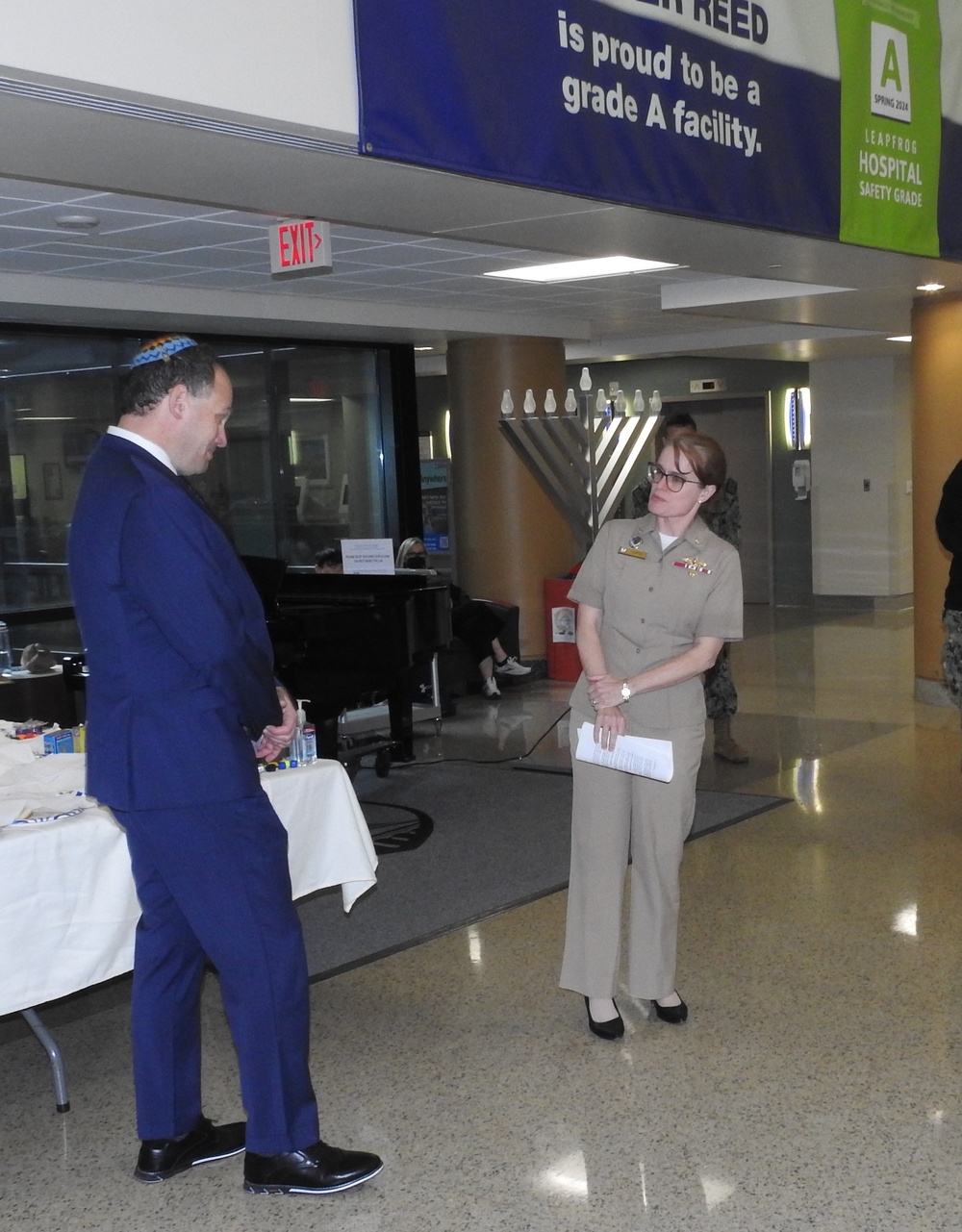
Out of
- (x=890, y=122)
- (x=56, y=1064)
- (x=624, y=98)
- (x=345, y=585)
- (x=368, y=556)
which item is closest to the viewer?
(x=56, y=1064)

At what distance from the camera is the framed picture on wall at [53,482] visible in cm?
831

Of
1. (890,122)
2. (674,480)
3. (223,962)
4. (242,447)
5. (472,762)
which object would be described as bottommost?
(472,762)

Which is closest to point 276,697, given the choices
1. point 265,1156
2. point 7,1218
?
point 265,1156

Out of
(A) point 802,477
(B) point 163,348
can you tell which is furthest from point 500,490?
(B) point 163,348

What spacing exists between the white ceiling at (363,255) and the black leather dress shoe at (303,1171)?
2.40m

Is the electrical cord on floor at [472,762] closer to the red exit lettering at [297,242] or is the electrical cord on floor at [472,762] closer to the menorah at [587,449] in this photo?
the menorah at [587,449]

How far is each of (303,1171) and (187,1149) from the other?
0.98ft

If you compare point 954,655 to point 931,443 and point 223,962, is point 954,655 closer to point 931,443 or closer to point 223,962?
point 931,443

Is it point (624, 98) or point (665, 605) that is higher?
point (624, 98)

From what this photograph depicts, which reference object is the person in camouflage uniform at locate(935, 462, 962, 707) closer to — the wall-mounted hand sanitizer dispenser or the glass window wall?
the glass window wall

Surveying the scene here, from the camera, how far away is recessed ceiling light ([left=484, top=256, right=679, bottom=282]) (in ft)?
24.1

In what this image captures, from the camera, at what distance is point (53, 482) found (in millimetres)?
8359

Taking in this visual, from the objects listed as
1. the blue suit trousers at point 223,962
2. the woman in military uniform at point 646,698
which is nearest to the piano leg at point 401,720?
the woman in military uniform at point 646,698

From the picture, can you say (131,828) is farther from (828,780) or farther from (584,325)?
(584,325)
